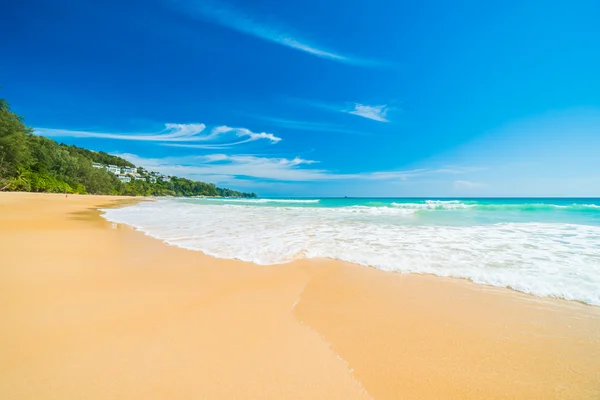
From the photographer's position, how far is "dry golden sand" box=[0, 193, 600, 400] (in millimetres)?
1521

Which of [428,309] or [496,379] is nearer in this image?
[496,379]

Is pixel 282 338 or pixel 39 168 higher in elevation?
pixel 39 168

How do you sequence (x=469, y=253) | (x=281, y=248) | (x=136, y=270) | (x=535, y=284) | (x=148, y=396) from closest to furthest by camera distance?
(x=148, y=396)
(x=535, y=284)
(x=136, y=270)
(x=469, y=253)
(x=281, y=248)

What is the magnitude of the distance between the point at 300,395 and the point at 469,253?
503cm

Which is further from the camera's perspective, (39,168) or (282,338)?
(39,168)

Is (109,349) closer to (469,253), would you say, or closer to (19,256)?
(19,256)

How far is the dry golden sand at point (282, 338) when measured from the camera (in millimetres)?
1521

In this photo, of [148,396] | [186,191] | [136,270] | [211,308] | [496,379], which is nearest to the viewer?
[148,396]

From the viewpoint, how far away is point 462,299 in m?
2.97

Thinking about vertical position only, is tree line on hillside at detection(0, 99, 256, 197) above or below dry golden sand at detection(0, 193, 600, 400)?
above

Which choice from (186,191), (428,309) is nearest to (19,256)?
(428,309)

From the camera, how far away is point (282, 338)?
81.8 inches

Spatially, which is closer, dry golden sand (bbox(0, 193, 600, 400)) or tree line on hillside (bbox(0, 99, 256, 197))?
dry golden sand (bbox(0, 193, 600, 400))

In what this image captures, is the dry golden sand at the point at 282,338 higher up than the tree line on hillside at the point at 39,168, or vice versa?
the tree line on hillside at the point at 39,168
